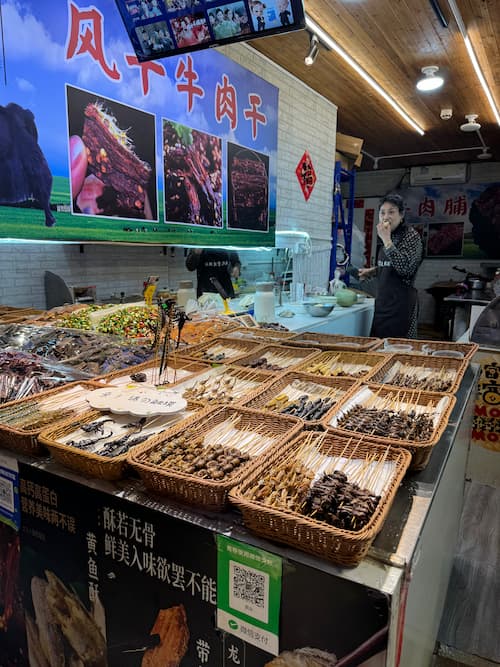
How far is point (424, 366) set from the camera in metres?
2.12

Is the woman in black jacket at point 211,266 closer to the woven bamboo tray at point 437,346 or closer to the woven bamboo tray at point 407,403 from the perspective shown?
the woven bamboo tray at point 437,346

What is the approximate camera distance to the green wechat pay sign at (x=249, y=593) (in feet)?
3.15

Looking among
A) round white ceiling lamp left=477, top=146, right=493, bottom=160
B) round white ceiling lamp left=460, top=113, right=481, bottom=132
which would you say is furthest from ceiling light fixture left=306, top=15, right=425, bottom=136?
round white ceiling lamp left=477, top=146, right=493, bottom=160

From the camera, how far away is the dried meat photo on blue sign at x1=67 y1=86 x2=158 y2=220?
3.33 meters

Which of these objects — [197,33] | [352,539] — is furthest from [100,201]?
[352,539]

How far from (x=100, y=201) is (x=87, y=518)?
285 centimetres

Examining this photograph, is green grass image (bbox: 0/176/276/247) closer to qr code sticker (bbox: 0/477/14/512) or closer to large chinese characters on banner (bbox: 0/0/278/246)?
large chinese characters on banner (bbox: 0/0/278/246)

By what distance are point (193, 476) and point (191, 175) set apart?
383 cm

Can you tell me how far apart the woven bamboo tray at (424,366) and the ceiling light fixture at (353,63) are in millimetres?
3490

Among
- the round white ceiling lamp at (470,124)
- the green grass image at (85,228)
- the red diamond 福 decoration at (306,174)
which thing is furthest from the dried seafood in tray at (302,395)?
the round white ceiling lamp at (470,124)

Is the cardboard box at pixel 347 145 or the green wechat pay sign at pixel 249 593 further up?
the cardboard box at pixel 347 145

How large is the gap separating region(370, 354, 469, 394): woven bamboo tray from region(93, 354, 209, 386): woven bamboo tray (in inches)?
30.5

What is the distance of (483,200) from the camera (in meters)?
10.5

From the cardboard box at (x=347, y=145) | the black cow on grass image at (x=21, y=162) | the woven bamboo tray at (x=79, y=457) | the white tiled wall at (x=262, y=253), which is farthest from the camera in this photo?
the cardboard box at (x=347, y=145)
